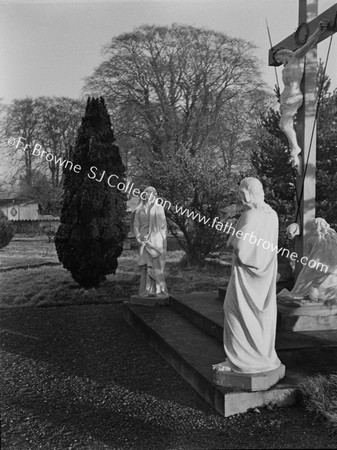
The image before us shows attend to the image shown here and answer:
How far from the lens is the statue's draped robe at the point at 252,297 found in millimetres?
3457

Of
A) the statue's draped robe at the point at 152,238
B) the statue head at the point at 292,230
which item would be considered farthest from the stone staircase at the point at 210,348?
the statue head at the point at 292,230

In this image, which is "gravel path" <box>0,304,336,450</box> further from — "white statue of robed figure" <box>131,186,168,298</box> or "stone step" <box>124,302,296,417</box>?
"white statue of robed figure" <box>131,186,168,298</box>

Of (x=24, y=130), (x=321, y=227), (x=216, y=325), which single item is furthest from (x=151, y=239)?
(x=24, y=130)

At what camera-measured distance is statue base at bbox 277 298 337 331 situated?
4863mm

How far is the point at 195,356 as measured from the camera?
4.54 meters

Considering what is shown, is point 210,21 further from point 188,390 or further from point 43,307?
point 188,390

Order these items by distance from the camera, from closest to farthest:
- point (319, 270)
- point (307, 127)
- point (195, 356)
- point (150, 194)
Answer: point (195, 356)
point (319, 270)
point (307, 127)
point (150, 194)

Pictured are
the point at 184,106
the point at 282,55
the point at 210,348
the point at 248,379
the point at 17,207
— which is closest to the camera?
the point at 248,379

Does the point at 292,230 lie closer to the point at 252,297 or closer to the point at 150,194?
the point at 252,297

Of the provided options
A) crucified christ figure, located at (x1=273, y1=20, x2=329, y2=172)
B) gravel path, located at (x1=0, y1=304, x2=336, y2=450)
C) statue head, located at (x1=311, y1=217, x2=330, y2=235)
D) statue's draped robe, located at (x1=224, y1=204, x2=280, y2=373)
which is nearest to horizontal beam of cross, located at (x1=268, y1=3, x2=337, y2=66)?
crucified christ figure, located at (x1=273, y1=20, x2=329, y2=172)

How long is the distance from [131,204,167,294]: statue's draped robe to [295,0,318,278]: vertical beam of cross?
8.23 ft

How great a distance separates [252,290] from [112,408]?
5.06ft

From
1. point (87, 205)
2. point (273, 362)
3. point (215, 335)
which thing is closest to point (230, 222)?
point (87, 205)

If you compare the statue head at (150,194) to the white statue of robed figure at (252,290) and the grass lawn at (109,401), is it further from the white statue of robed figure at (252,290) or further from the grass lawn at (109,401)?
the white statue of robed figure at (252,290)
